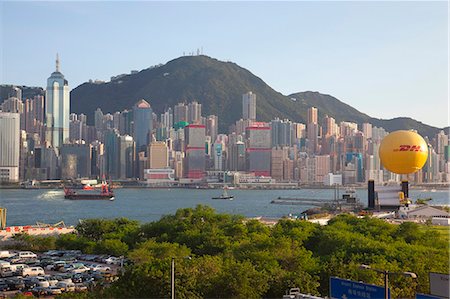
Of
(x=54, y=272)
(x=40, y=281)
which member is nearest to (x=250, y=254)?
(x=40, y=281)

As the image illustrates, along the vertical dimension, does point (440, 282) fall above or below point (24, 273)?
above

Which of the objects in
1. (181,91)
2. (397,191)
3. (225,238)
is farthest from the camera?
(181,91)

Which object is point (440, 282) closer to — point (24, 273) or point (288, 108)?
point (24, 273)

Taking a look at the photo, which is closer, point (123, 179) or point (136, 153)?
point (123, 179)

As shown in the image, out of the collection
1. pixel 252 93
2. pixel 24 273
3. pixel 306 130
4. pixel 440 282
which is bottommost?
pixel 24 273

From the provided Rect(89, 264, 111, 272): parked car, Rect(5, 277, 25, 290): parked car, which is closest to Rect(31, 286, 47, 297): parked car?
Rect(5, 277, 25, 290): parked car

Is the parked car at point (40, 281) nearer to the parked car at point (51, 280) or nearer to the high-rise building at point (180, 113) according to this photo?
the parked car at point (51, 280)

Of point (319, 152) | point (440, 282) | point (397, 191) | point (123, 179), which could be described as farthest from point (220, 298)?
point (319, 152)

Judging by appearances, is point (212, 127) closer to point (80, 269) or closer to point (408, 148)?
point (408, 148)

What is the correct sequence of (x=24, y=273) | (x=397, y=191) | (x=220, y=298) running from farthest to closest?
(x=397, y=191), (x=24, y=273), (x=220, y=298)
